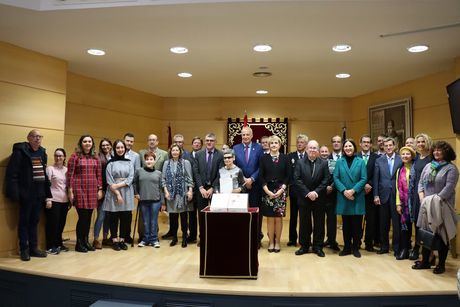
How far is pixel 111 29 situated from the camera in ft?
14.2

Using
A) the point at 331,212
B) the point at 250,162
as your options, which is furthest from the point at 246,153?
the point at 331,212

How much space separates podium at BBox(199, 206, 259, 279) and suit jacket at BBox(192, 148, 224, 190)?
4.38 feet

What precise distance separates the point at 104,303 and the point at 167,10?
2.73 meters

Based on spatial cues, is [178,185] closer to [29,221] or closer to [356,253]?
[29,221]

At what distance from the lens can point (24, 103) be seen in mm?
5043

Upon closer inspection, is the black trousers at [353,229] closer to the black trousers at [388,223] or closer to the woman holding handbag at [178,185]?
the black trousers at [388,223]

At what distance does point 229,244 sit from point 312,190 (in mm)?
1485

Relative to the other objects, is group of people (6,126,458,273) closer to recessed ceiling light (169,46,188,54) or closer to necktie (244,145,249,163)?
necktie (244,145,249,163)

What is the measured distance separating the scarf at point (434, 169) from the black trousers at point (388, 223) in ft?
2.51

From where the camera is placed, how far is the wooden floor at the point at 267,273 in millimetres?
3539

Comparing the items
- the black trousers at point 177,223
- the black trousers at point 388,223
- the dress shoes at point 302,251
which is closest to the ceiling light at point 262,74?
the black trousers at point 177,223

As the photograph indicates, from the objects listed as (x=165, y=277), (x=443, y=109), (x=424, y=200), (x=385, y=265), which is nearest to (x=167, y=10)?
(x=165, y=277)

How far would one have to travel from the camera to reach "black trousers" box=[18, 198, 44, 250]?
14.9 ft

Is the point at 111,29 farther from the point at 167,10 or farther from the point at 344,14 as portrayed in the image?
the point at 344,14
